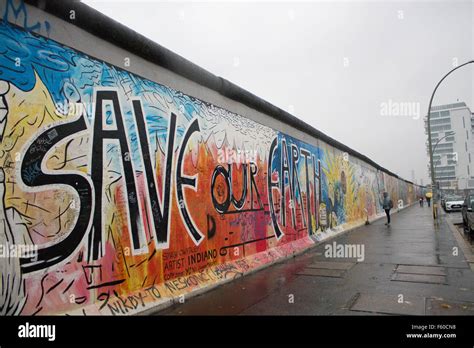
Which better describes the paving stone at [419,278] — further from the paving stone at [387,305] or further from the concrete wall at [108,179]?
the concrete wall at [108,179]

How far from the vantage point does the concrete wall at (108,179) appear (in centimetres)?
355

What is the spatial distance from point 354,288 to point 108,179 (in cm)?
441

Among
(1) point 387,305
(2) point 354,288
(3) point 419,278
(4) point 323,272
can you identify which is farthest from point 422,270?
(1) point 387,305

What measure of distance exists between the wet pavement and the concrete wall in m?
0.58

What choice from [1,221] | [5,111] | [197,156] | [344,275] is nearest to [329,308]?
[344,275]

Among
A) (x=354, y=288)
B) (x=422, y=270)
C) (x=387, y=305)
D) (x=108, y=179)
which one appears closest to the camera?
(x=108, y=179)

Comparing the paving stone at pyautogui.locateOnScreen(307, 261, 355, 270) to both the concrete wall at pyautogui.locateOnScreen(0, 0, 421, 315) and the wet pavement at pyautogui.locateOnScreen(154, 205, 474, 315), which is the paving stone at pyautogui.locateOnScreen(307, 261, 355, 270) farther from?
the concrete wall at pyautogui.locateOnScreen(0, 0, 421, 315)

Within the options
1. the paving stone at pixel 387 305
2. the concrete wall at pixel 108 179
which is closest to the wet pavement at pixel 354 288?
the paving stone at pixel 387 305

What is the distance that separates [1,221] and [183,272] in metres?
2.93

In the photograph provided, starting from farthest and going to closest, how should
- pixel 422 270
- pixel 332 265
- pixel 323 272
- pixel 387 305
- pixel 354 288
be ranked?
1. pixel 332 265
2. pixel 323 272
3. pixel 422 270
4. pixel 354 288
5. pixel 387 305

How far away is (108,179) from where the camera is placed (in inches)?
177

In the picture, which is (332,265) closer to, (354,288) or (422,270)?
(422,270)

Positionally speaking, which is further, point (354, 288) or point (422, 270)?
point (422, 270)
